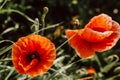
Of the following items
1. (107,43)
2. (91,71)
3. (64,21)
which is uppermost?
(64,21)

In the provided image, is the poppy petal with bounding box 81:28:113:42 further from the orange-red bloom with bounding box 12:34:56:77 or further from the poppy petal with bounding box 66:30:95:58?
the orange-red bloom with bounding box 12:34:56:77

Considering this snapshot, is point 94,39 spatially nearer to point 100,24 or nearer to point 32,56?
point 100,24

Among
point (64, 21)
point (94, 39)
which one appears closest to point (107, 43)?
point (94, 39)

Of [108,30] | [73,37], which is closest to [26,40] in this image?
[73,37]

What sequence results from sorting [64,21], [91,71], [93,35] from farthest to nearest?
[64,21] → [91,71] → [93,35]

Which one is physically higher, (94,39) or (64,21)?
(64,21)

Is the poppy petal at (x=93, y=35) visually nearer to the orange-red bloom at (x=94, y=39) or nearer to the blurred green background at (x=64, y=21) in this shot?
the orange-red bloom at (x=94, y=39)

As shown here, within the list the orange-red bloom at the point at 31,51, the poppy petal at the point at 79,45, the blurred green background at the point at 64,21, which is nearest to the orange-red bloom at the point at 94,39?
the poppy petal at the point at 79,45
